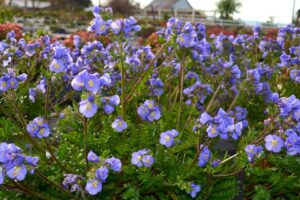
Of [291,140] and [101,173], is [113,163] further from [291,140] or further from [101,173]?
[291,140]

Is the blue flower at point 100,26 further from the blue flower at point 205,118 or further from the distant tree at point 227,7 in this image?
the distant tree at point 227,7

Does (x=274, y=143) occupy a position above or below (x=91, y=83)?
below

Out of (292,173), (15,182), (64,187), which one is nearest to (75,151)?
(64,187)

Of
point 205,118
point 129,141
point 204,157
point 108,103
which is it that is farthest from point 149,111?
point 108,103

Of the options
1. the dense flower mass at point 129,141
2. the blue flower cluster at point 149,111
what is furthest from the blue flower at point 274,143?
the blue flower cluster at point 149,111

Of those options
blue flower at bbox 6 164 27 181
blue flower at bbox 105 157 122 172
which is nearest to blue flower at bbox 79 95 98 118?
blue flower at bbox 105 157 122 172

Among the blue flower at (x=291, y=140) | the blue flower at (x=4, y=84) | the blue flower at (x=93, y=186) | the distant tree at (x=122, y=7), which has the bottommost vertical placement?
the distant tree at (x=122, y=7)
